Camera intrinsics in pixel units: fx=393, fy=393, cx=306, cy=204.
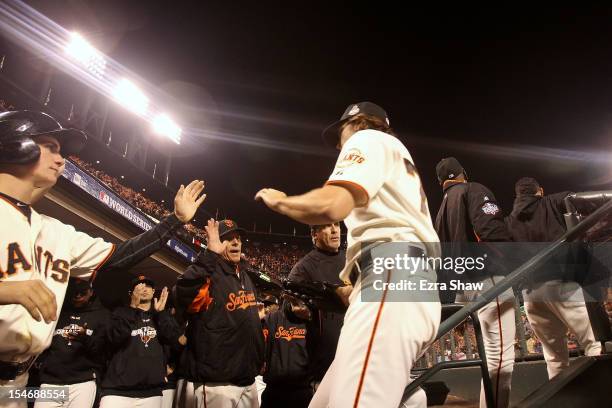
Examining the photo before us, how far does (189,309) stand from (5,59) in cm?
1939

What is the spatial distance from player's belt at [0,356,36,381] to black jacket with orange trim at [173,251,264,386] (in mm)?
1507

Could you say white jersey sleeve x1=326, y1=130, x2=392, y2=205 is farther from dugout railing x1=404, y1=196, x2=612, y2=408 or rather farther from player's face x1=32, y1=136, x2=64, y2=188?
player's face x1=32, y1=136, x2=64, y2=188

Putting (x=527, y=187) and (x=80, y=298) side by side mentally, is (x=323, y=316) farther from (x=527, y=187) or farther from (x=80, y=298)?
(x=80, y=298)

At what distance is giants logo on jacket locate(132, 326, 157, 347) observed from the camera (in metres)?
4.68

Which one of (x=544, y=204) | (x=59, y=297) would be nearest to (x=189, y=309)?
(x=59, y=297)

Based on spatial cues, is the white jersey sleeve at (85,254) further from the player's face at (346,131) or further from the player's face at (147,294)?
the player's face at (147,294)

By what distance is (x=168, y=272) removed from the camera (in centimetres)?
1291

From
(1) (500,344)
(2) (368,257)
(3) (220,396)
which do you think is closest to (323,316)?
(3) (220,396)

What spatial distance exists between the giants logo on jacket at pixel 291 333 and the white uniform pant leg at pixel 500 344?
1645 mm

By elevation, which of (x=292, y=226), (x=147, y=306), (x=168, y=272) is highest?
(x=292, y=226)

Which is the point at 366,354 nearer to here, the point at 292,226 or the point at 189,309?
the point at 189,309

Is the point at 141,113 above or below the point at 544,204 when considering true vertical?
above

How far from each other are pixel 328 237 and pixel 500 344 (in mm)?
1564

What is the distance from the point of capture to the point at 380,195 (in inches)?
63.6
